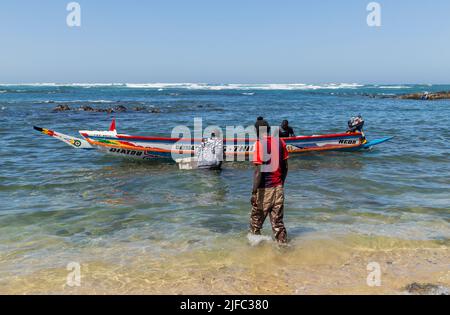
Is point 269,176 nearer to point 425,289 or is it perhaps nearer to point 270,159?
point 270,159

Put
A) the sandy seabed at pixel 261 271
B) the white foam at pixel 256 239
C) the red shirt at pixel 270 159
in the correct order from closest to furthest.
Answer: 1. the sandy seabed at pixel 261 271
2. the red shirt at pixel 270 159
3. the white foam at pixel 256 239

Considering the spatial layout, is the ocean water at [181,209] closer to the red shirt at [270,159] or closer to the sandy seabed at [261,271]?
the sandy seabed at [261,271]

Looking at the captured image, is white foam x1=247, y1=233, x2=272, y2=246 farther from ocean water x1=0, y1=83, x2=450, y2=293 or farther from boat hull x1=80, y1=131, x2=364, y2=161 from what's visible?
boat hull x1=80, y1=131, x2=364, y2=161

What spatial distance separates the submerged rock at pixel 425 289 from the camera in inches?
218

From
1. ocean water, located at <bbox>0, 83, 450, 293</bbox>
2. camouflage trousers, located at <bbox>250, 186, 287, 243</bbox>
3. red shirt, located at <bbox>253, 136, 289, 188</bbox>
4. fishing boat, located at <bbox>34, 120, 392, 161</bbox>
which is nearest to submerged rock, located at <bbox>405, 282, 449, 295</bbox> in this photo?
ocean water, located at <bbox>0, 83, 450, 293</bbox>

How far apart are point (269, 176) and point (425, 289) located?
9.66 ft

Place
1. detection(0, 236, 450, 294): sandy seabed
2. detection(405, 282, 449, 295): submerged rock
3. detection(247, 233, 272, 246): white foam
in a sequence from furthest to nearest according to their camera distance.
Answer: detection(247, 233, 272, 246): white foam → detection(0, 236, 450, 294): sandy seabed → detection(405, 282, 449, 295): submerged rock

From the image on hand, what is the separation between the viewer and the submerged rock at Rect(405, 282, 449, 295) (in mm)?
5535

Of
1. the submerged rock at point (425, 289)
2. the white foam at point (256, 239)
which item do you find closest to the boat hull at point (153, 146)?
the white foam at point (256, 239)

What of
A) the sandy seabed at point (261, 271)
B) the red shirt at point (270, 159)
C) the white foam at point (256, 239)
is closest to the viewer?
the sandy seabed at point (261, 271)

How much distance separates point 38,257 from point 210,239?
3173 millimetres

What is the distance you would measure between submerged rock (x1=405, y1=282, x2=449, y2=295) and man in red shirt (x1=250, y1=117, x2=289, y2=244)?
232cm
